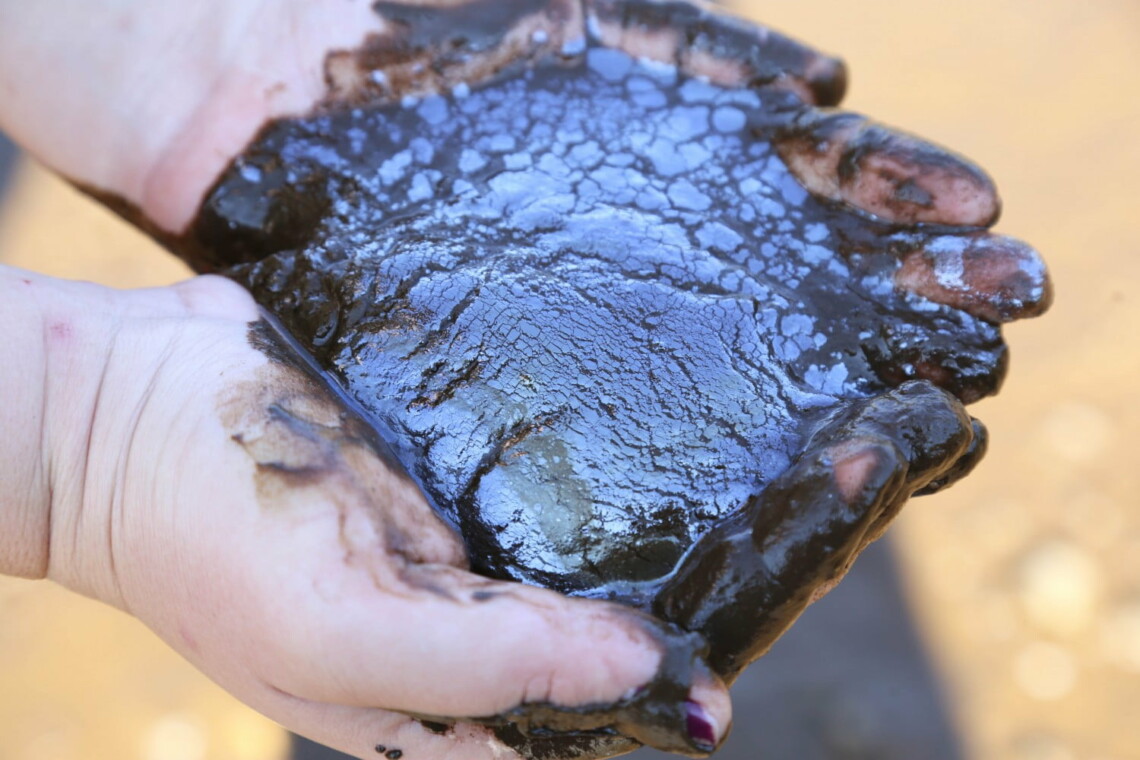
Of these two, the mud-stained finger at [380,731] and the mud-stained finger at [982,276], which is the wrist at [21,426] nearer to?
the mud-stained finger at [380,731]

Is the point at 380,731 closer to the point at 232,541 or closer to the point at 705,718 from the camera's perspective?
the point at 232,541

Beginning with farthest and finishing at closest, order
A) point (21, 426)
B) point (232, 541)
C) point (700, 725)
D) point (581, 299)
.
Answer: point (581, 299) < point (21, 426) < point (232, 541) < point (700, 725)

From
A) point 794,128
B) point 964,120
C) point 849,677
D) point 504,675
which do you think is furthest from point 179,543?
point 964,120

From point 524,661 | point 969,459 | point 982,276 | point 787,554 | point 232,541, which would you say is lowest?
point 232,541

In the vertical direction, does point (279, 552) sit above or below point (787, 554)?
below

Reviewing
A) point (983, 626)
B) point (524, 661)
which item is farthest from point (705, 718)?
point (983, 626)
